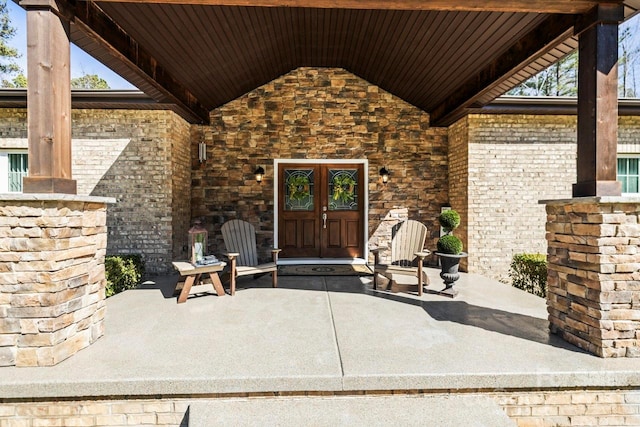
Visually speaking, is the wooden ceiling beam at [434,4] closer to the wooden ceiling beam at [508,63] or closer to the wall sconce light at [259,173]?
the wooden ceiling beam at [508,63]

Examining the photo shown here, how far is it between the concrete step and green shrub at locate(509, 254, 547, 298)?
319 cm

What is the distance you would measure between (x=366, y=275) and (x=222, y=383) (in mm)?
3380

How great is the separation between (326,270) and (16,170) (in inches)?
210

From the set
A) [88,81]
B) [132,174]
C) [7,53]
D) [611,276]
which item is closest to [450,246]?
[611,276]

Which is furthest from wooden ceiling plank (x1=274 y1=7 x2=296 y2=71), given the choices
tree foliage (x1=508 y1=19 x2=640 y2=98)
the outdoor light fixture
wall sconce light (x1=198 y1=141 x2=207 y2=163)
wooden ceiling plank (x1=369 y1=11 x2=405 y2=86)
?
tree foliage (x1=508 y1=19 x2=640 y2=98)

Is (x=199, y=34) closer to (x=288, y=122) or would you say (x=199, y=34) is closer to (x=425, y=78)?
(x=288, y=122)

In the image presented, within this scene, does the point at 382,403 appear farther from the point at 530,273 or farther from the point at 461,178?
the point at 461,178

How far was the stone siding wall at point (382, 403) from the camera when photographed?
2102 millimetres

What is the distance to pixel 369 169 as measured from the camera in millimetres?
6195

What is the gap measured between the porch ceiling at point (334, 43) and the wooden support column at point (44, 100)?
0.27 m

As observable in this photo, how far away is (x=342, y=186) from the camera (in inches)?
250

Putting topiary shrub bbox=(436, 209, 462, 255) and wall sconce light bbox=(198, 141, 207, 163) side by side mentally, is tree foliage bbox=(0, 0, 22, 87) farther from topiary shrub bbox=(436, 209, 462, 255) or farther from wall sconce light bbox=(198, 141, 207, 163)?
topiary shrub bbox=(436, 209, 462, 255)

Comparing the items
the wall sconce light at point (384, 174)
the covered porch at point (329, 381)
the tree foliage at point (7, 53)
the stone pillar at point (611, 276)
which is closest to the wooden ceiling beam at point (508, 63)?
the wall sconce light at point (384, 174)

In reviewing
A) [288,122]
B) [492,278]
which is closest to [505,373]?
[492,278]
